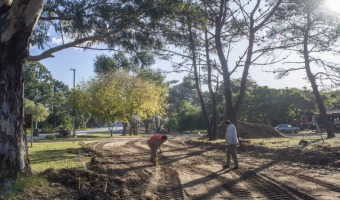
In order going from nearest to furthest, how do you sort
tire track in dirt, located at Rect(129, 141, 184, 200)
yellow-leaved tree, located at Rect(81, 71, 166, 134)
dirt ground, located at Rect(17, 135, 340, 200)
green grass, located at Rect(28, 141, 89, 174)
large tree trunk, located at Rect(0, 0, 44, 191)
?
1. dirt ground, located at Rect(17, 135, 340, 200)
2. large tree trunk, located at Rect(0, 0, 44, 191)
3. tire track in dirt, located at Rect(129, 141, 184, 200)
4. green grass, located at Rect(28, 141, 89, 174)
5. yellow-leaved tree, located at Rect(81, 71, 166, 134)

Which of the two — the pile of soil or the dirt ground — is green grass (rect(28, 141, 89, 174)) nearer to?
the dirt ground

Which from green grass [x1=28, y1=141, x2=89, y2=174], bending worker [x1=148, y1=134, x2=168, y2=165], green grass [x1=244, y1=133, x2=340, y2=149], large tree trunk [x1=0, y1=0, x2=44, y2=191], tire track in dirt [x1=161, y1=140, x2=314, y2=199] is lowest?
tire track in dirt [x1=161, y1=140, x2=314, y2=199]

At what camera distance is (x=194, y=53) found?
2775cm

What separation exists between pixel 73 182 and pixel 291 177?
555 cm

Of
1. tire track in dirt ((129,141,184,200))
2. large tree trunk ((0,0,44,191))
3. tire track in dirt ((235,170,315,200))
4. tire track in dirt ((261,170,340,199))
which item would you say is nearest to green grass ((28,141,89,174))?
large tree trunk ((0,0,44,191))

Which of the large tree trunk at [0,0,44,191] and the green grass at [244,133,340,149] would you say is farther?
the green grass at [244,133,340,149]

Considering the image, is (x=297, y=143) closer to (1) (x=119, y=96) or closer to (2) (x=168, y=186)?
(2) (x=168, y=186)

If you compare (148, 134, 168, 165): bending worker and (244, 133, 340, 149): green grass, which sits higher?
(148, 134, 168, 165): bending worker

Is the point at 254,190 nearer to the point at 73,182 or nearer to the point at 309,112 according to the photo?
the point at 73,182

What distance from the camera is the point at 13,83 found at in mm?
8461

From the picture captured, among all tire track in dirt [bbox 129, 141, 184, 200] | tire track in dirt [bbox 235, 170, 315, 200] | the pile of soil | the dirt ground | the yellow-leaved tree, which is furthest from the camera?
the yellow-leaved tree

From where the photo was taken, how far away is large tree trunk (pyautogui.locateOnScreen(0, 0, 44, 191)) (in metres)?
8.21

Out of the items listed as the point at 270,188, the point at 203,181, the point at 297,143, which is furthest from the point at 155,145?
the point at 297,143

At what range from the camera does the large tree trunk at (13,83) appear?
821 cm
